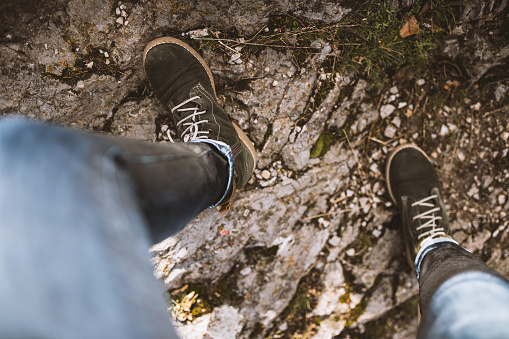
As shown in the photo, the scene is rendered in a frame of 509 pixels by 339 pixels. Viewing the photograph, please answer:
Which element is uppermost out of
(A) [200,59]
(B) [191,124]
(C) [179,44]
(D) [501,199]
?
(C) [179,44]

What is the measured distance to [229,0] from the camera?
6.20 feet

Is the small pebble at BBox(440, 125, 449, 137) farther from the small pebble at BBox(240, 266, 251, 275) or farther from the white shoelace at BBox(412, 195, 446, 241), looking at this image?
the small pebble at BBox(240, 266, 251, 275)

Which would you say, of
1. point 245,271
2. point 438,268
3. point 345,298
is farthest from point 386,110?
point 245,271

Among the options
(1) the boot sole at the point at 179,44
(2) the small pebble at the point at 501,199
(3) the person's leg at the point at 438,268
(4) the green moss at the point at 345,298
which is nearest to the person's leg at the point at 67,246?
(3) the person's leg at the point at 438,268

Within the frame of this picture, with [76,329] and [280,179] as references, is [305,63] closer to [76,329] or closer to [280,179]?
[280,179]

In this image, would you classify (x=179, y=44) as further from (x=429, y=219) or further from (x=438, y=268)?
(x=429, y=219)

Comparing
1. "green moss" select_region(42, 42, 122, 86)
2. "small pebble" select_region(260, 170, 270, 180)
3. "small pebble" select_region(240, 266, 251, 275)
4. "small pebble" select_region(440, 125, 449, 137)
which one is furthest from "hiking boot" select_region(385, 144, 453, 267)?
"green moss" select_region(42, 42, 122, 86)

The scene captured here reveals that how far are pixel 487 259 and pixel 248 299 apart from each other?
6.94ft

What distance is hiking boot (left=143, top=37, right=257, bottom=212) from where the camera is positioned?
1888 mm

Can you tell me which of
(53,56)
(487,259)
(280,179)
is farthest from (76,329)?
(487,259)

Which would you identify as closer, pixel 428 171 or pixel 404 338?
pixel 428 171

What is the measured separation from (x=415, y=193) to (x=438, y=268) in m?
0.75

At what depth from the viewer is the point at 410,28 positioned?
2021mm

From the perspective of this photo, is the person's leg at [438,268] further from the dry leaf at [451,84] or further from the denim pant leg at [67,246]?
the denim pant leg at [67,246]
